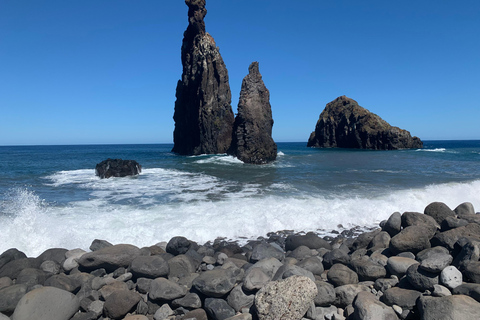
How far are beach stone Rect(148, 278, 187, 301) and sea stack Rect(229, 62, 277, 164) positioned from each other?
92.2ft

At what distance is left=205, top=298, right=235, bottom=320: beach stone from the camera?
4668 millimetres

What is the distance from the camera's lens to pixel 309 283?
4.49 meters

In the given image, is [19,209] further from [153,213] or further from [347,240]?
[347,240]

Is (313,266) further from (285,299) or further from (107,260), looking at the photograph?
(107,260)

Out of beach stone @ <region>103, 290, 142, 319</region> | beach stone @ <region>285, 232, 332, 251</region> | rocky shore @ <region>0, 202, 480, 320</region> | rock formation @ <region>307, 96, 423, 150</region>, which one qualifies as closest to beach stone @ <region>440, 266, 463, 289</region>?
rocky shore @ <region>0, 202, 480, 320</region>

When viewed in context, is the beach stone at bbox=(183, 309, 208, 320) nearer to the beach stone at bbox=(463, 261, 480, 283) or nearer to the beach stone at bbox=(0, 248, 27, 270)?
the beach stone at bbox=(463, 261, 480, 283)

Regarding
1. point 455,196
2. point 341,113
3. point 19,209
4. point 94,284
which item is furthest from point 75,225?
point 341,113

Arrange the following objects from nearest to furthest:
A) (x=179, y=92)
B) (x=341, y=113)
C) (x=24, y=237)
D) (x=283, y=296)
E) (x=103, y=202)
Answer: (x=283, y=296) → (x=24, y=237) → (x=103, y=202) → (x=179, y=92) → (x=341, y=113)

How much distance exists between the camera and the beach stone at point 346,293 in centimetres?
482

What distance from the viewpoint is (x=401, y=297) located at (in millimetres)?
4543

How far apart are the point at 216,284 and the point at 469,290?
141 inches

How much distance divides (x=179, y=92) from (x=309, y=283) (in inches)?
2263

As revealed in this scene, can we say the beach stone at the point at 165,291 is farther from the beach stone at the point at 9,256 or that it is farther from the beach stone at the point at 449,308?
the beach stone at the point at 9,256

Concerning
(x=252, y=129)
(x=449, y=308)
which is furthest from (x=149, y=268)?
(x=252, y=129)
